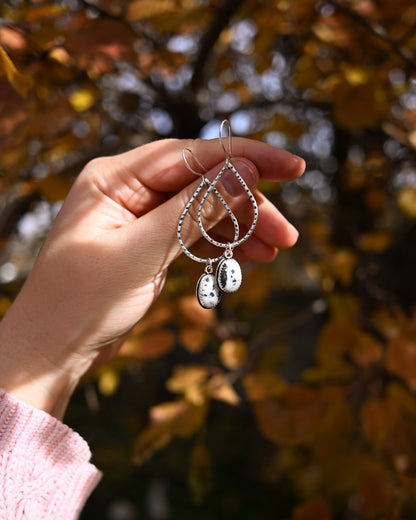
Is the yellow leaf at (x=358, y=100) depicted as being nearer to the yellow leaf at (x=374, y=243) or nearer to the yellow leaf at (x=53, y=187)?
the yellow leaf at (x=374, y=243)

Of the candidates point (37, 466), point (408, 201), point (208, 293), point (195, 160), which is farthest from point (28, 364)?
point (408, 201)

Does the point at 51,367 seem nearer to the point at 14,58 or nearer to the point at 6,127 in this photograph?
the point at 6,127

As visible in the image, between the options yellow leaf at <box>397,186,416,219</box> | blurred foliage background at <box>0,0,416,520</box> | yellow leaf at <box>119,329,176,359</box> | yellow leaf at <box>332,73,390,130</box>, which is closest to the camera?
blurred foliage background at <box>0,0,416,520</box>

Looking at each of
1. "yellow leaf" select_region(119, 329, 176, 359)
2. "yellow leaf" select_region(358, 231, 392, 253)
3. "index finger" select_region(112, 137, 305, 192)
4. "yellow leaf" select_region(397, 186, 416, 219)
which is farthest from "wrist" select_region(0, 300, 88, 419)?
"yellow leaf" select_region(397, 186, 416, 219)

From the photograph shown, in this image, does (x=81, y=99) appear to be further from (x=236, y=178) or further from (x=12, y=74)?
(x=236, y=178)

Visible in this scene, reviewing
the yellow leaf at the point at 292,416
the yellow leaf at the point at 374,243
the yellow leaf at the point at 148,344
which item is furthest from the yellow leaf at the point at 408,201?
the yellow leaf at the point at 148,344

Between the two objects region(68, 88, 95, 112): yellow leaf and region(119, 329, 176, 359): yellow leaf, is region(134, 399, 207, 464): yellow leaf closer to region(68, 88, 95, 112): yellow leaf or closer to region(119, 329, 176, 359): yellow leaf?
region(119, 329, 176, 359): yellow leaf

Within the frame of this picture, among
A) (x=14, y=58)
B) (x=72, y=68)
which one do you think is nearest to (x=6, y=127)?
(x=14, y=58)
